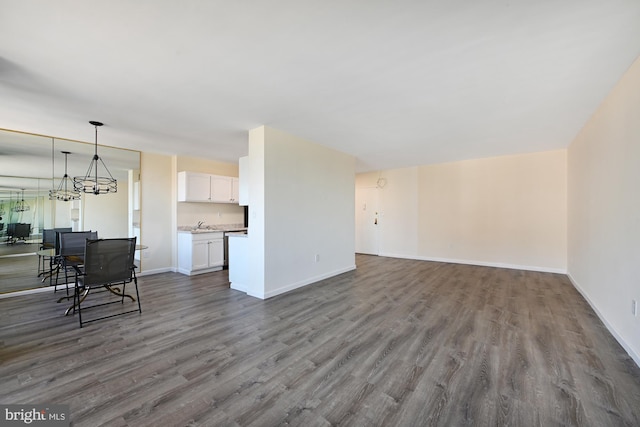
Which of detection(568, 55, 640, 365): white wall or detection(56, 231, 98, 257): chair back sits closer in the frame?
detection(568, 55, 640, 365): white wall

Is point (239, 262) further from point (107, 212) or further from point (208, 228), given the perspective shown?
point (107, 212)

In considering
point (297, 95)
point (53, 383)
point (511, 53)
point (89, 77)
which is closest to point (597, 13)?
point (511, 53)

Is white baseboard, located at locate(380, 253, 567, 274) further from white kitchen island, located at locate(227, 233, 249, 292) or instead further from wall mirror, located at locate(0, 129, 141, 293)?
wall mirror, located at locate(0, 129, 141, 293)

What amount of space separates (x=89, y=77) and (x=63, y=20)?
0.81 metres

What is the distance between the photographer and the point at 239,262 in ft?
13.6

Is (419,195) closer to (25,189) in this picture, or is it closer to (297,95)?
(297,95)

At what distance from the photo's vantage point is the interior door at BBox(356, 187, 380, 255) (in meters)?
7.49

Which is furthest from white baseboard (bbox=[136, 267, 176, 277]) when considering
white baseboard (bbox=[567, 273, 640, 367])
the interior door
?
white baseboard (bbox=[567, 273, 640, 367])

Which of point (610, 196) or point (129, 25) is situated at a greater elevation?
point (129, 25)

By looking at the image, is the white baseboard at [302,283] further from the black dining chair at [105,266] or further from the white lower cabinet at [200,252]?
the white lower cabinet at [200,252]

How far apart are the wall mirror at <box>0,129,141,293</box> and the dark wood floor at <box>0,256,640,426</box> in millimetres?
582

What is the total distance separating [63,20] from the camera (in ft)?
5.50

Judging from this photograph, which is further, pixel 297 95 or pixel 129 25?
pixel 297 95

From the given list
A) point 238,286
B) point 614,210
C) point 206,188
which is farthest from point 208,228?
point 614,210
